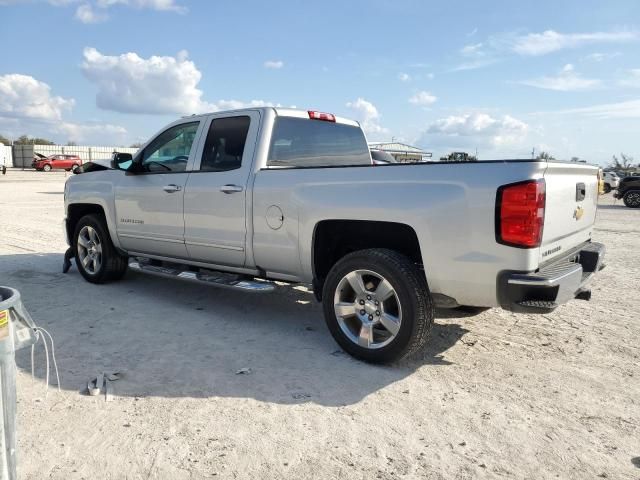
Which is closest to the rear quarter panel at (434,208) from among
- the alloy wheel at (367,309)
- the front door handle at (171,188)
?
the alloy wheel at (367,309)

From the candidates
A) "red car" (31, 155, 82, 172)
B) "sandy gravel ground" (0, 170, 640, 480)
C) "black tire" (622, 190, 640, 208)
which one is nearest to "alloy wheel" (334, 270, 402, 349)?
"sandy gravel ground" (0, 170, 640, 480)

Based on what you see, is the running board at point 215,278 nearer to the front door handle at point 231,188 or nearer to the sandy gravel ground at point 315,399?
the sandy gravel ground at point 315,399

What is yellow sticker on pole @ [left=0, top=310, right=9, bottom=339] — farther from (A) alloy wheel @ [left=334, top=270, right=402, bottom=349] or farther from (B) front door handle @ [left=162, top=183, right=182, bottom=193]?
(B) front door handle @ [left=162, top=183, right=182, bottom=193]

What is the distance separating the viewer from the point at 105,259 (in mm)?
6188

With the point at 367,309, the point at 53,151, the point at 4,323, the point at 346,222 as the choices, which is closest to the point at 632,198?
the point at 346,222

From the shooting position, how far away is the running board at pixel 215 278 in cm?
455

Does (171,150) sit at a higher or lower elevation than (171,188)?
higher

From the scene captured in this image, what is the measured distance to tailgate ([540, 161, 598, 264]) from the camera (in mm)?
3367

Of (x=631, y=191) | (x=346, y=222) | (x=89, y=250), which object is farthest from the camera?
(x=631, y=191)

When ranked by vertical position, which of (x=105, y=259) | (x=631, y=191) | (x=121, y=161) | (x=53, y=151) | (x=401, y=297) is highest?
(x=53, y=151)

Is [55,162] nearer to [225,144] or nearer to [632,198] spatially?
[632,198]

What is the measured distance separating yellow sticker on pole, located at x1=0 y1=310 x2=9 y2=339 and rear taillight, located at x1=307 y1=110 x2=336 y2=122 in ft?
12.2

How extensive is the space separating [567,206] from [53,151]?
59939 millimetres

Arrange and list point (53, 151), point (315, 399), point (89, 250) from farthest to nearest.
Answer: point (53, 151) < point (89, 250) < point (315, 399)
